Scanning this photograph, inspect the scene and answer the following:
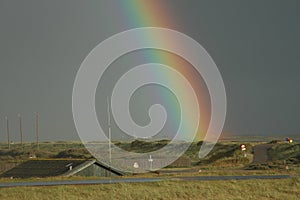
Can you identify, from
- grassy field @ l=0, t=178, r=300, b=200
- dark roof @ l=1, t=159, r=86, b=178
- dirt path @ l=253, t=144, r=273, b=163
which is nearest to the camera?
grassy field @ l=0, t=178, r=300, b=200

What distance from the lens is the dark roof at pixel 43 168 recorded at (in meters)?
57.0

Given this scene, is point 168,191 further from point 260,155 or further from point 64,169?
point 260,155

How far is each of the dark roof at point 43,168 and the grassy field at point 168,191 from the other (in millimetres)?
15215

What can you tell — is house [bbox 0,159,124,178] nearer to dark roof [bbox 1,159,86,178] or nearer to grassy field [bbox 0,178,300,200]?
dark roof [bbox 1,159,86,178]

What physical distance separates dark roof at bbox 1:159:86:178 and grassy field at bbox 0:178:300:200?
49.9 feet

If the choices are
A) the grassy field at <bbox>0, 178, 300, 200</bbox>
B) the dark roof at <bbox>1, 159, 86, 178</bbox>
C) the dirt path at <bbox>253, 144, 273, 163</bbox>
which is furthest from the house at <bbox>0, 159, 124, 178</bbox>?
the dirt path at <bbox>253, 144, 273, 163</bbox>

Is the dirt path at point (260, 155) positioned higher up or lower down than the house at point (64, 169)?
lower down

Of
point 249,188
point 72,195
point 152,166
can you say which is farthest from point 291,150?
point 72,195

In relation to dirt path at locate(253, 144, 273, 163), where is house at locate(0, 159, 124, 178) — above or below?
above

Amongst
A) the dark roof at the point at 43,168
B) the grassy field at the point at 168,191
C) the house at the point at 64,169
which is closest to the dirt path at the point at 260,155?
the dark roof at the point at 43,168

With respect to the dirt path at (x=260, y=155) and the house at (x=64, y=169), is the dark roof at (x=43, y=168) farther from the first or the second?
the dirt path at (x=260, y=155)

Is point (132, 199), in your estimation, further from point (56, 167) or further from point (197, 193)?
point (56, 167)

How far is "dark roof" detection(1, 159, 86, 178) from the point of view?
57000 millimetres

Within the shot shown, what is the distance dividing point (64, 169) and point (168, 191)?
18.6 meters
